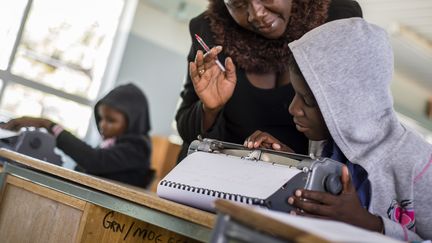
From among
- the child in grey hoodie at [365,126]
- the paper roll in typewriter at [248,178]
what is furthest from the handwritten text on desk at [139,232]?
the child in grey hoodie at [365,126]

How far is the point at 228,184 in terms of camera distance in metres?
1.10

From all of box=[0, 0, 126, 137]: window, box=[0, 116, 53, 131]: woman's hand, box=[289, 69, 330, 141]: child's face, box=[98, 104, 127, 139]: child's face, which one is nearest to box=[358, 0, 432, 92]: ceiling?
box=[0, 0, 126, 137]: window

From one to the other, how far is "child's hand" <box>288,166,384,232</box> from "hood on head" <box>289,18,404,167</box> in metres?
0.17

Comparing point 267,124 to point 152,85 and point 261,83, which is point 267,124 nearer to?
point 261,83

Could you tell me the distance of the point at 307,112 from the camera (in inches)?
52.0

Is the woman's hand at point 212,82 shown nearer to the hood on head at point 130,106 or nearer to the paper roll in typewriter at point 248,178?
the paper roll in typewriter at point 248,178

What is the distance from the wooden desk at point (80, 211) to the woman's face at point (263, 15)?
0.64 m

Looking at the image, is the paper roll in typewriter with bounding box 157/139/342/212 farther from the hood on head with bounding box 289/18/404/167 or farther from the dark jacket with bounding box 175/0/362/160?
the dark jacket with bounding box 175/0/362/160

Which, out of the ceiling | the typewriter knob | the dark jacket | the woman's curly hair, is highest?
the ceiling

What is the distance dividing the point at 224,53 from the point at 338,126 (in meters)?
0.68

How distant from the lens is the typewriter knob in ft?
3.48

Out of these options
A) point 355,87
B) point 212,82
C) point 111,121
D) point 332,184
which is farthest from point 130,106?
point 332,184

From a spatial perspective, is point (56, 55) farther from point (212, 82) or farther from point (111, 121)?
point (212, 82)

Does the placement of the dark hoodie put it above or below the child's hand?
below
